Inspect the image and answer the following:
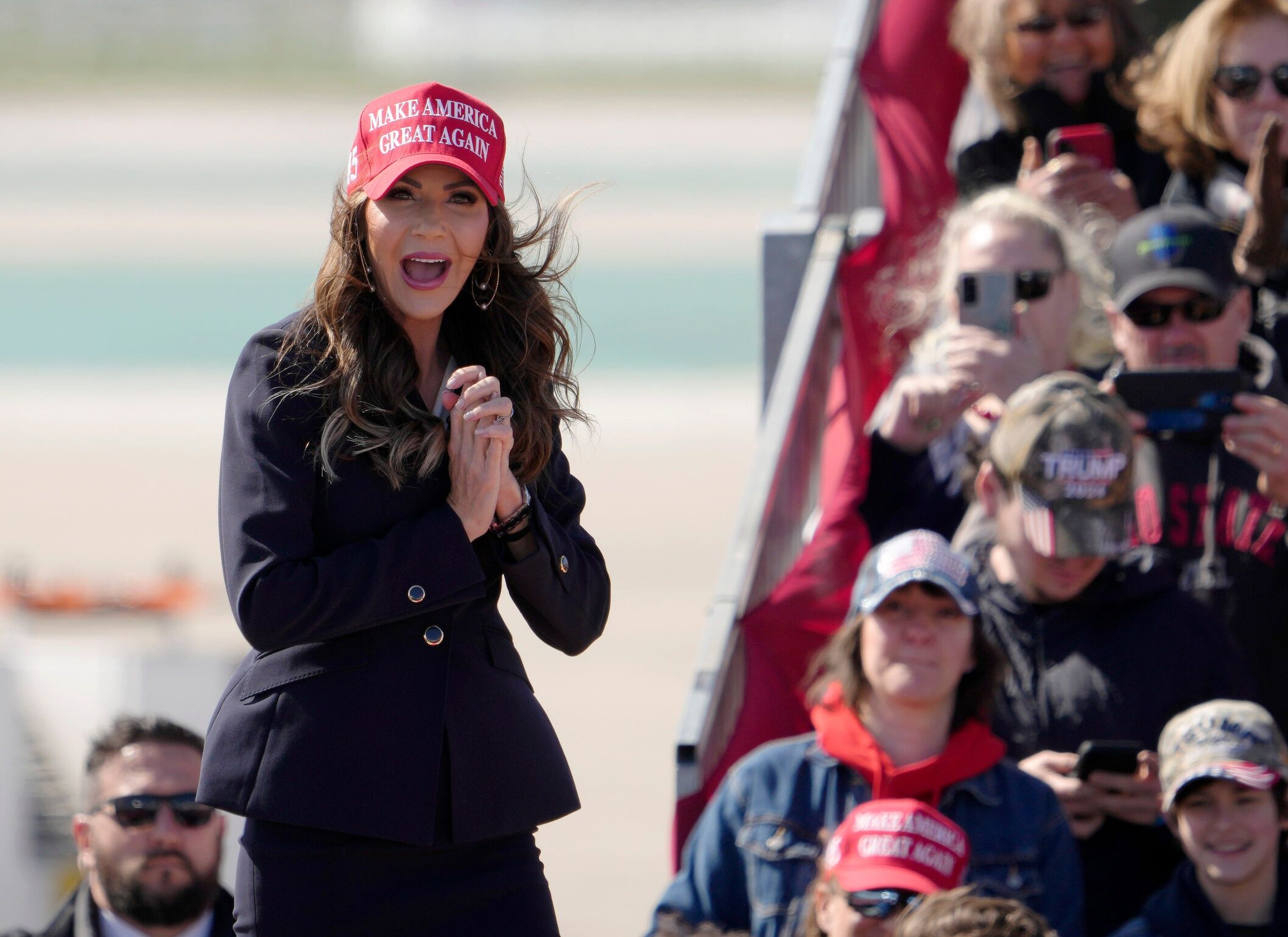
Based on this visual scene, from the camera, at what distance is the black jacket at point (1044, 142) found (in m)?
5.47

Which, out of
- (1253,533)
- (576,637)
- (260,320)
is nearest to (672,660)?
(1253,533)

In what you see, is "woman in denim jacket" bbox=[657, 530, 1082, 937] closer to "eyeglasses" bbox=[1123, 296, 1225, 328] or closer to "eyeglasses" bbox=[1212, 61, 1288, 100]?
"eyeglasses" bbox=[1123, 296, 1225, 328]

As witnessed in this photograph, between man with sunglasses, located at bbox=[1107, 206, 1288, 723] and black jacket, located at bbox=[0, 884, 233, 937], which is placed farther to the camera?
man with sunglasses, located at bbox=[1107, 206, 1288, 723]

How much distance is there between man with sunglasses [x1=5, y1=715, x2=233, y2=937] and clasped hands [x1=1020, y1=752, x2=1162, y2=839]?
1590mm

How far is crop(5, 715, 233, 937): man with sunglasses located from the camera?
3734mm

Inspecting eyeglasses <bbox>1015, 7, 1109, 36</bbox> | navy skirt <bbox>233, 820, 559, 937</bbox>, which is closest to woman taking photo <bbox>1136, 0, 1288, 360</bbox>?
eyeglasses <bbox>1015, 7, 1109, 36</bbox>

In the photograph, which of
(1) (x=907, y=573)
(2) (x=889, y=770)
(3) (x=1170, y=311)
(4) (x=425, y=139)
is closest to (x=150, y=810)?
(2) (x=889, y=770)

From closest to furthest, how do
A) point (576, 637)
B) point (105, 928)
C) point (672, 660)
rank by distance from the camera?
point (576, 637) → point (105, 928) → point (672, 660)

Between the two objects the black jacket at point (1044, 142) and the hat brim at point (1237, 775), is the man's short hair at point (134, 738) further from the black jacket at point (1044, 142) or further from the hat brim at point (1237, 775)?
the black jacket at point (1044, 142)

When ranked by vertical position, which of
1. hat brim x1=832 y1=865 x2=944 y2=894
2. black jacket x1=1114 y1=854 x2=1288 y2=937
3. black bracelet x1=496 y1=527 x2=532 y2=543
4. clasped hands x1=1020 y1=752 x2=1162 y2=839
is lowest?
black jacket x1=1114 y1=854 x2=1288 y2=937

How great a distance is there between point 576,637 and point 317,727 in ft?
1.18

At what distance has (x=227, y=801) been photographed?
2.35 meters

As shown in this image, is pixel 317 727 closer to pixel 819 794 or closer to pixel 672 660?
pixel 819 794

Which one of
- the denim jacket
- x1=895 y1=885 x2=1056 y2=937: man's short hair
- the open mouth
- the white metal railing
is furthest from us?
the white metal railing
